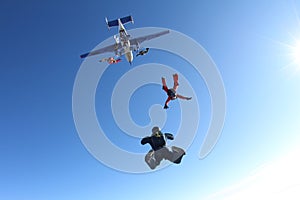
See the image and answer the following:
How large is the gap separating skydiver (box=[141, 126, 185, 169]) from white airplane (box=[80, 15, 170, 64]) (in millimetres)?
12579

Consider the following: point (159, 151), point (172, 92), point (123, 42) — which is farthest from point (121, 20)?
point (159, 151)

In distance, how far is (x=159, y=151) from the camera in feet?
40.1

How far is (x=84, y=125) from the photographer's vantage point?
15.1 meters

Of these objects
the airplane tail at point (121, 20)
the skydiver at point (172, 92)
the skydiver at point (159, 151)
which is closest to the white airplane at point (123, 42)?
the airplane tail at point (121, 20)

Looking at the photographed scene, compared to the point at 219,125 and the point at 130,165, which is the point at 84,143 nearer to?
the point at 130,165

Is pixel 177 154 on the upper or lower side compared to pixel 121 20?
lower

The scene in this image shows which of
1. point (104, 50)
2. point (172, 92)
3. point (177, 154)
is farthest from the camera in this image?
point (104, 50)

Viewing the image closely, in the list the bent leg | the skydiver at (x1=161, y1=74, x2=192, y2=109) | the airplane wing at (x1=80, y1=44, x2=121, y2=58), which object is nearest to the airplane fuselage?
the airplane wing at (x1=80, y1=44, x2=121, y2=58)

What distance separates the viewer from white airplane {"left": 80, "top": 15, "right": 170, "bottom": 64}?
24.3 meters

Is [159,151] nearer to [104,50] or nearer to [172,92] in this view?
[172,92]

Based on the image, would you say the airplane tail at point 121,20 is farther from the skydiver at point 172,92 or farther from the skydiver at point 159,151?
the skydiver at point 159,151

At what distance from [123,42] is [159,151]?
49.2 ft

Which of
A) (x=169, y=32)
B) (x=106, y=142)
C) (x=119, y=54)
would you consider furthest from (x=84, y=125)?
(x=169, y=32)

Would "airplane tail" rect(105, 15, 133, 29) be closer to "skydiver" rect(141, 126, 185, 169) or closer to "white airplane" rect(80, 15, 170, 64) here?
"white airplane" rect(80, 15, 170, 64)
